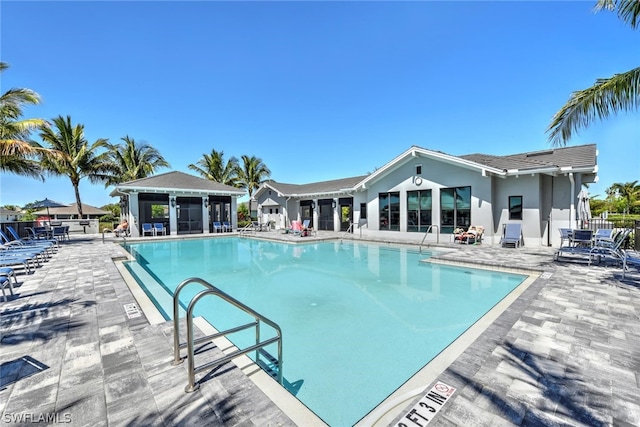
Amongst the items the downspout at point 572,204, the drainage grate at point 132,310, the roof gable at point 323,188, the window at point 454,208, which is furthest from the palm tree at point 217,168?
the downspout at point 572,204

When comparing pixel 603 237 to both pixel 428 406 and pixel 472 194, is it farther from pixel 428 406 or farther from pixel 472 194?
pixel 428 406

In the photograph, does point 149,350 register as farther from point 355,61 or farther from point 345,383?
point 355,61

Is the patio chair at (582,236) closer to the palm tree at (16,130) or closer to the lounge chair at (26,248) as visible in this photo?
the lounge chair at (26,248)

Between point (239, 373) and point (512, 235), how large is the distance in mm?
13474

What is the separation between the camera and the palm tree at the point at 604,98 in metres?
6.04

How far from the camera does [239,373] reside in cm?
282

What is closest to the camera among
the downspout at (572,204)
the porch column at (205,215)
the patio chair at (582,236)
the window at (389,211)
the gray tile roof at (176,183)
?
the patio chair at (582,236)

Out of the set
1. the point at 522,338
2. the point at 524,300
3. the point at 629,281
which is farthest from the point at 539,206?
the point at 522,338

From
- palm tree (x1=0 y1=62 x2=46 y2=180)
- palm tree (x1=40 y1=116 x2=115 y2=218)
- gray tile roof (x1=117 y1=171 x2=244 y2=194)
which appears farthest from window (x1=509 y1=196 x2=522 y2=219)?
palm tree (x1=40 y1=116 x2=115 y2=218)

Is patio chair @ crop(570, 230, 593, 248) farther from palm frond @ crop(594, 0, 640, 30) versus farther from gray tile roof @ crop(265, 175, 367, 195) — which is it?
gray tile roof @ crop(265, 175, 367, 195)

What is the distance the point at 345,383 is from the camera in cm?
350

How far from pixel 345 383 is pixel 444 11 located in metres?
14.4

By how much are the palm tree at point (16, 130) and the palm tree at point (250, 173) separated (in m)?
19.7

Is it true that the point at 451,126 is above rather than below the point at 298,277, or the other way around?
above
